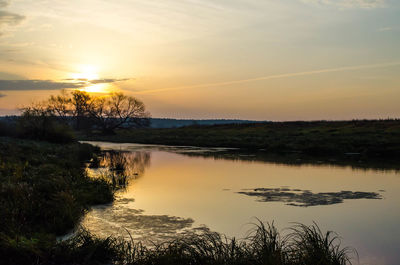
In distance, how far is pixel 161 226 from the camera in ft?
32.3

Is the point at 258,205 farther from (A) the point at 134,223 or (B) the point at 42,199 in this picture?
(B) the point at 42,199

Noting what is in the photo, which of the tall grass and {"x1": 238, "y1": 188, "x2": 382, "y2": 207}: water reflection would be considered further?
{"x1": 238, "y1": 188, "x2": 382, "y2": 207}: water reflection

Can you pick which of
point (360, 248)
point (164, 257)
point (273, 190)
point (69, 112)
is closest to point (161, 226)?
point (164, 257)

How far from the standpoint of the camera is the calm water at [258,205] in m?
9.41

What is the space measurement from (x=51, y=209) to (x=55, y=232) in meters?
0.88

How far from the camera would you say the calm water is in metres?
9.41

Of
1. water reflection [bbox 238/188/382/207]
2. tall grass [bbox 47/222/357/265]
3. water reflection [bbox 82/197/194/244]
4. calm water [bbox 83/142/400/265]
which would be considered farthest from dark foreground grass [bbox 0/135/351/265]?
water reflection [bbox 238/188/382/207]

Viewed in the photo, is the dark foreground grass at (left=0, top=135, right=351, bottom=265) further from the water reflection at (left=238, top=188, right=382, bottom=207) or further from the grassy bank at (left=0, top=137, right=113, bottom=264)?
the water reflection at (left=238, top=188, right=382, bottom=207)

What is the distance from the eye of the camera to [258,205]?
498 inches

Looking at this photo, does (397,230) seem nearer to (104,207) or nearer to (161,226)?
(161,226)

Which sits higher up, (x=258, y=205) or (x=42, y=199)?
(x=42, y=199)

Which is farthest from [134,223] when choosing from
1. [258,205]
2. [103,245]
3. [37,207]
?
[258,205]

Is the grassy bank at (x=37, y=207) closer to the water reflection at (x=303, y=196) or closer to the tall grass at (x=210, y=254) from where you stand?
the tall grass at (x=210, y=254)

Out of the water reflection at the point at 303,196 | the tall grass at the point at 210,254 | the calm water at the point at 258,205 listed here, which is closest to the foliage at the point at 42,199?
the calm water at the point at 258,205
